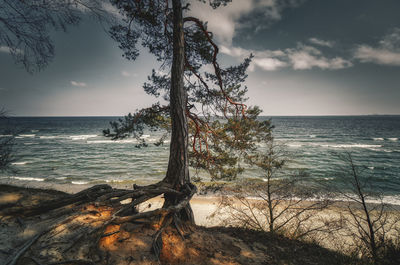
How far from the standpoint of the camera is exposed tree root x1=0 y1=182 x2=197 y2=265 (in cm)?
231

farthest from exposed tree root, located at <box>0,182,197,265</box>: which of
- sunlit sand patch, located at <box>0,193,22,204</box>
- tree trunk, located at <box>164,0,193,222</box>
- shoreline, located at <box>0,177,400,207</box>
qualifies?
shoreline, located at <box>0,177,400,207</box>

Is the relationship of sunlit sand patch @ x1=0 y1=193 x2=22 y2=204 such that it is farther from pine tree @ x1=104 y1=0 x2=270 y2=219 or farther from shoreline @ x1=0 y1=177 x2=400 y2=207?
shoreline @ x1=0 y1=177 x2=400 y2=207

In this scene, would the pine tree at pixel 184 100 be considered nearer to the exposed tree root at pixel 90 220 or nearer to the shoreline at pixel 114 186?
the exposed tree root at pixel 90 220

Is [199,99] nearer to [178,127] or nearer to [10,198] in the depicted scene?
[178,127]

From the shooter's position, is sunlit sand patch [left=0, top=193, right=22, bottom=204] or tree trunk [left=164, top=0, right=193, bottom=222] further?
tree trunk [left=164, top=0, right=193, bottom=222]

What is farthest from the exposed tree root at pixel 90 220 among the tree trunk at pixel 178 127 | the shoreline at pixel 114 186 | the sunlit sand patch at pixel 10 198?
the shoreline at pixel 114 186

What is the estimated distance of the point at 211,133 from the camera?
5535 mm

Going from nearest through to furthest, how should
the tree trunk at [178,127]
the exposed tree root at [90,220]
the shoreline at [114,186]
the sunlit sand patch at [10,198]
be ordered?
the exposed tree root at [90,220]
the sunlit sand patch at [10,198]
the tree trunk at [178,127]
the shoreline at [114,186]

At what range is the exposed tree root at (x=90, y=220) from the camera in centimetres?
231

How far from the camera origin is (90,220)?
2.90m

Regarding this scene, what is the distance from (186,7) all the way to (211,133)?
144 inches

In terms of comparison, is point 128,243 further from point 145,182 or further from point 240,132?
point 145,182

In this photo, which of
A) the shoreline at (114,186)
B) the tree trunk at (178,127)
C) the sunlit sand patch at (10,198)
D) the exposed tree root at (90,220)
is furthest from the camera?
the shoreline at (114,186)

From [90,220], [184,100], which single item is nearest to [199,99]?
[184,100]
